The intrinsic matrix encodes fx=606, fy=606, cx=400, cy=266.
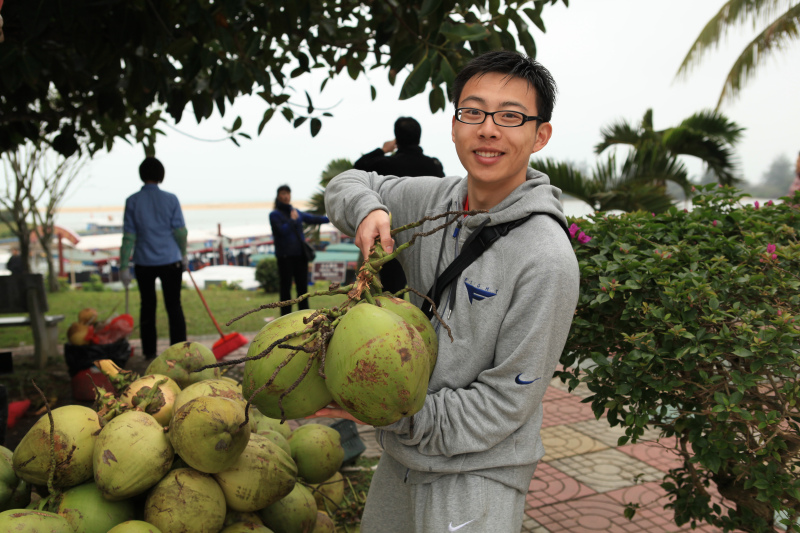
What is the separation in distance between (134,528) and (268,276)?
1209cm

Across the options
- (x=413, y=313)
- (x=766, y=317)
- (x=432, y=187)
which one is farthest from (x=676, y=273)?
(x=413, y=313)

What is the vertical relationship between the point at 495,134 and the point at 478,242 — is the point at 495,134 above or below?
above

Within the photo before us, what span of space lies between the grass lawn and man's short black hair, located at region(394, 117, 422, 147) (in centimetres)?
426

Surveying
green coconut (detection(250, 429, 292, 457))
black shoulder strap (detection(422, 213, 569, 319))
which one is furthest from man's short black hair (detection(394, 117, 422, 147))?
black shoulder strap (detection(422, 213, 569, 319))

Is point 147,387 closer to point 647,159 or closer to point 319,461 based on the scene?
point 319,461

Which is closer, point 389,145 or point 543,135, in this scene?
point 543,135

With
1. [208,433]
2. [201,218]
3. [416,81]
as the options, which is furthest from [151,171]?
[201,218]

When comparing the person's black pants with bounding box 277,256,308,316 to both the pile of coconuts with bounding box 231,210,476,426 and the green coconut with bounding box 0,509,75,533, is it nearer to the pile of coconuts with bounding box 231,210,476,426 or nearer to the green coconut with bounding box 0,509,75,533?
the green coconut with bounding box 0,509,75,533

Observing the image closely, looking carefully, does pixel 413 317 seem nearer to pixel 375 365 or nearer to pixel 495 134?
pixel 375 365

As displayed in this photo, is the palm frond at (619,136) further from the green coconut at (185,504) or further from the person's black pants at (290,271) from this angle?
the green coconut at (185,504)

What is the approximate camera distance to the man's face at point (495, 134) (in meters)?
1.58

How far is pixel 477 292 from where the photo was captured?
1575 mm

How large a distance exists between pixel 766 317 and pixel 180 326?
17.6 feet

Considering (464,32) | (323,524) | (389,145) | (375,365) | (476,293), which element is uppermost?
(464,32)
